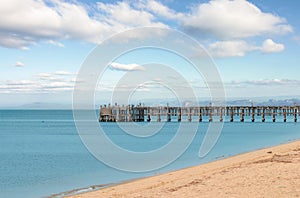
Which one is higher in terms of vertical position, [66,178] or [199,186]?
[199,186]

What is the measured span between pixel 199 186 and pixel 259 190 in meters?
2.24

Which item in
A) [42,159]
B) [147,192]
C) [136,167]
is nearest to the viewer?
[147,192]

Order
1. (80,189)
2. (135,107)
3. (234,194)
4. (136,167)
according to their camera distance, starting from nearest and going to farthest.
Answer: (234,194) → (80,189) → (136,167) → (135,107)

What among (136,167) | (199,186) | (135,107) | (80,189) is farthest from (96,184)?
(135,107)

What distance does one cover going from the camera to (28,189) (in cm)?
1856

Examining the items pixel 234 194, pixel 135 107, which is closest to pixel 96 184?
pixel 234 194

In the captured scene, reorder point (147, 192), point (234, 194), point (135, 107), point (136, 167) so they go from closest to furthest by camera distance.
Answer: point (234, 194) → point (147, 192) → point (136, 167) → point (135, 107)

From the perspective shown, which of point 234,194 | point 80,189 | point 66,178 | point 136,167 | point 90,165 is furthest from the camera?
point 90,165

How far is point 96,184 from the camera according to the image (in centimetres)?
1936

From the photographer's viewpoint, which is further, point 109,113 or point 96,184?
point 109,113

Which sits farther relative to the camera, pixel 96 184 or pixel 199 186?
pixel 96 184

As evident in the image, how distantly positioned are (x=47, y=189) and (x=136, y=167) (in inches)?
311

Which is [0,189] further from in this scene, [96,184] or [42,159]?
[42,159]

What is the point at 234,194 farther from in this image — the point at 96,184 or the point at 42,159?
the point at 42,159
